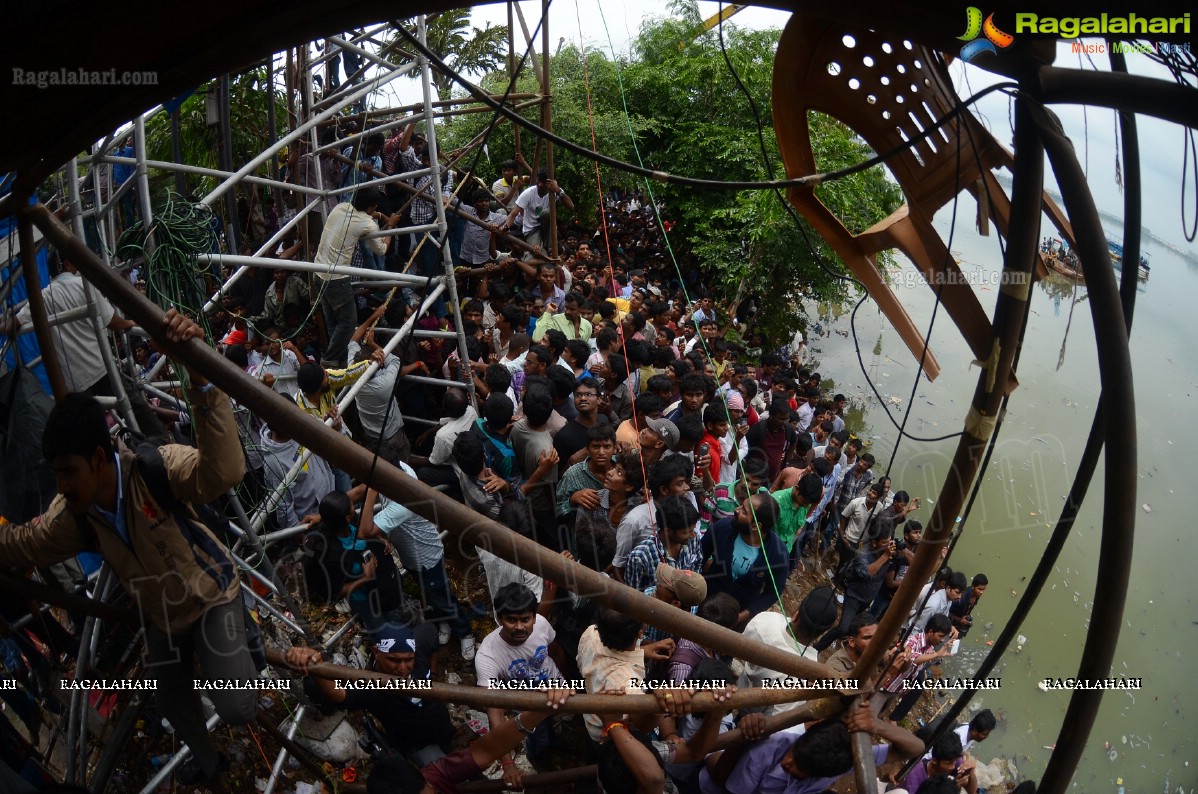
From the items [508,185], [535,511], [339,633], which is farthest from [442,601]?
[508,185]

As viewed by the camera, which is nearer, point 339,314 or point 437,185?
point 437,185

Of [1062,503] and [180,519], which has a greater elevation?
[180,519]

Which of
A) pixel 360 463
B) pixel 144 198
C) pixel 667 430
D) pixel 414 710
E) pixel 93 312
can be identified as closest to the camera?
pixel 360 463

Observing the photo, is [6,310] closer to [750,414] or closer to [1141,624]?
[750,414]

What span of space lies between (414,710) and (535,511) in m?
1.75

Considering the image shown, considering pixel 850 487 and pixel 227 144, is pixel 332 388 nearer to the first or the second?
pixel 227 144

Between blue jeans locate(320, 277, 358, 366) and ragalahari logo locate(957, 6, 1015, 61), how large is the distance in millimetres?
4724

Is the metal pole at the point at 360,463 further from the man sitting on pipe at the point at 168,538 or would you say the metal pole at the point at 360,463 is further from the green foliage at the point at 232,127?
the green foliage at the point at 232,127

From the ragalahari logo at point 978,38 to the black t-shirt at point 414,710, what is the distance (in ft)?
10.1

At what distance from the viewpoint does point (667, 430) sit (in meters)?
5.46

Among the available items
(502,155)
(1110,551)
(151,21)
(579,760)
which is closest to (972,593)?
(579,760)

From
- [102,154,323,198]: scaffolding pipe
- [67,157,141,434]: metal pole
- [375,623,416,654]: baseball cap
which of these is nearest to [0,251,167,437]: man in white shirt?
[67,157,141,434]: metal pole

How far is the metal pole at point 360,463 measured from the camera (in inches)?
92.7

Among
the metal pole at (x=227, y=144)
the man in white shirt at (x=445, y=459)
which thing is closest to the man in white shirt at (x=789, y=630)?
the man in white shirt at (x=445, y=459)
